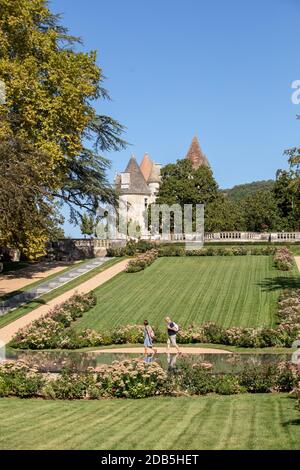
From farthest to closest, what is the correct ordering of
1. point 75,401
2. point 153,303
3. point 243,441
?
point 153,303 → point 75,401 → point 243,441

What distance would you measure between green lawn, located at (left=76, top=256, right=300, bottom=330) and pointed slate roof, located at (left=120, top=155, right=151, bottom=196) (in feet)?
114

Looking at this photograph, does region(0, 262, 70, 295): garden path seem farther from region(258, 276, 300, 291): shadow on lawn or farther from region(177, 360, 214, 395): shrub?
region(177, 360, 214, 395): shrub

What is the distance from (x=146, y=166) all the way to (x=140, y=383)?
76.6 m

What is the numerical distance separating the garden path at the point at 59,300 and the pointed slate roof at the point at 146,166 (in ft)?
148

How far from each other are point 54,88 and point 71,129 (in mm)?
2531

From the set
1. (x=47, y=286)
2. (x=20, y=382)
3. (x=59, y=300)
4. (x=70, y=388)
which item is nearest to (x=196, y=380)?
(x=70, y=388)

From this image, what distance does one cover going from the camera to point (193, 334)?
2525 cm

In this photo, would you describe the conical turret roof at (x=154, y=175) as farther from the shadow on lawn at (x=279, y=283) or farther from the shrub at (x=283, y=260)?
the shadow on lawn at (x=279, y=283)

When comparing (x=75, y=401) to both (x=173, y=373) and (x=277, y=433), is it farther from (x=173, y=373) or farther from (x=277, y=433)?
(x=277, y=433)

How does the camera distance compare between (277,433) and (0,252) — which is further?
(0,252)

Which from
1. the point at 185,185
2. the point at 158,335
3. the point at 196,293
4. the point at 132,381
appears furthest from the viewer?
the point at 185,185

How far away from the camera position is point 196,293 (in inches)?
1321

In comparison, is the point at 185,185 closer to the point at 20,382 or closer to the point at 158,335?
the point at 158,335
